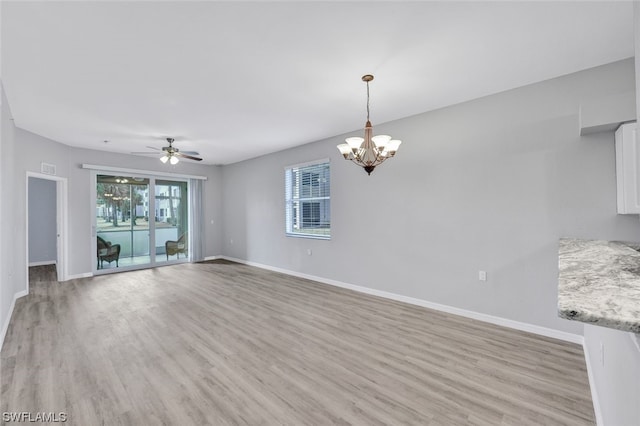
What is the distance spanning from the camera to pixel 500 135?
3391mm

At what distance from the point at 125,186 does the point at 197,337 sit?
5324 millimetres

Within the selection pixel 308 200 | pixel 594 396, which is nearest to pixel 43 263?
pixel 308 200

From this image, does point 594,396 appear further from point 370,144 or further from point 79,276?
point 79,276

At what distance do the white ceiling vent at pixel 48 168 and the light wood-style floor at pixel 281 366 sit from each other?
2507 millimetres

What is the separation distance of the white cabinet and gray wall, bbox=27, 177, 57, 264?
11098 mm

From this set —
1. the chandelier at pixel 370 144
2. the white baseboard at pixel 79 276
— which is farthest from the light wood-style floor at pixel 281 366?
the chandelier at pixel 370 144

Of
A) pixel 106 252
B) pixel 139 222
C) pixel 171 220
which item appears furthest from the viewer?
pixel 171 220

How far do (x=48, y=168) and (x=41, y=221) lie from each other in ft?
10.5

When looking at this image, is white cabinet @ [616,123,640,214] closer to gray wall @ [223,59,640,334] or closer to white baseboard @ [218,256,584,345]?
gray wall @ [223,59,640,334]

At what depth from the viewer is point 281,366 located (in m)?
2.55

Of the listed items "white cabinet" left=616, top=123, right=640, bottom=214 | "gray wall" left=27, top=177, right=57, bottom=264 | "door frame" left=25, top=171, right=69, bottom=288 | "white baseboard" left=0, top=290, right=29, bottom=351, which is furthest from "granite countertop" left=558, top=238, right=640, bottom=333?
"gray wall" left=27, top=177, right=57, bottom=264

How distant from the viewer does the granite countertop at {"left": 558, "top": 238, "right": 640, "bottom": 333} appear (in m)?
0.80

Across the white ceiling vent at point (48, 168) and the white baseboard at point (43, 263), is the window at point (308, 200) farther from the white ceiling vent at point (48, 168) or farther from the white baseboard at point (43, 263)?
the white baseboard at point (43, 263)

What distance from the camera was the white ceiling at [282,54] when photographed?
2004mm
